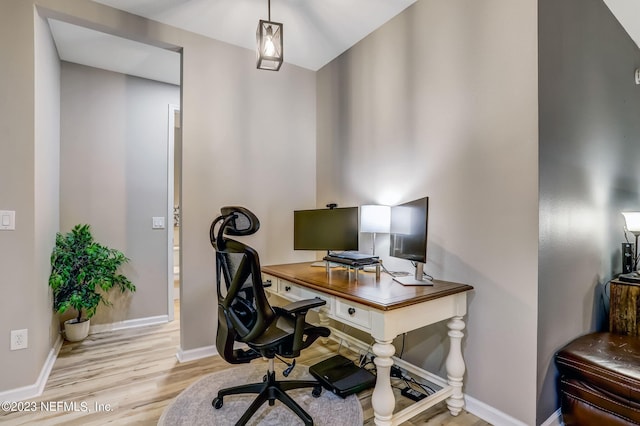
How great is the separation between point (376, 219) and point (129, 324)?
2765 millimetres

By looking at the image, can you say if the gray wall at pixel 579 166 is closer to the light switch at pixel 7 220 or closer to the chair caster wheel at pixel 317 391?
the chair caster wheel at pixel 317 391

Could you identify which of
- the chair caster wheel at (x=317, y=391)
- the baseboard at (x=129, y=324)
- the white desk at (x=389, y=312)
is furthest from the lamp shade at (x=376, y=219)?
the baseboard at (x=129, y=324)

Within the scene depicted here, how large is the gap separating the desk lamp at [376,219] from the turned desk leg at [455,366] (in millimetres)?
775

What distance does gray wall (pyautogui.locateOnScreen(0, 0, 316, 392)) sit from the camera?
1.99 m

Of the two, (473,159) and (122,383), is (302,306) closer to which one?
(473,159)

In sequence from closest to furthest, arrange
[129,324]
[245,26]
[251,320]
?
[251,320] → [245,26] → [129,324]

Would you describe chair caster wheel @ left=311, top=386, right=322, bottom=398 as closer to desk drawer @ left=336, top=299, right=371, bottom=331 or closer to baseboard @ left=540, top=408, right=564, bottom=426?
desk drawer @ left=336, top=299, right=371, bottom=331

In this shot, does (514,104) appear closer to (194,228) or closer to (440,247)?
(440,247)

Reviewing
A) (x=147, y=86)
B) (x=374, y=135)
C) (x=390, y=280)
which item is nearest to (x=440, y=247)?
(x=390, y=280)

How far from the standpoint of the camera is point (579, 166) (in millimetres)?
1949

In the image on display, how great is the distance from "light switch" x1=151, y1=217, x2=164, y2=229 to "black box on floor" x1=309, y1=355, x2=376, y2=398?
2.24 meters

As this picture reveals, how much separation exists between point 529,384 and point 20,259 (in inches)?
119

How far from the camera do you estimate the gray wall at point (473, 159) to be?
169 centimetres

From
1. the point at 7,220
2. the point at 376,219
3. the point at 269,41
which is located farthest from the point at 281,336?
the point at 7,220
